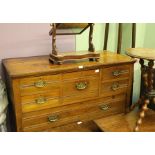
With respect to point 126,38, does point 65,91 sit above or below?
below

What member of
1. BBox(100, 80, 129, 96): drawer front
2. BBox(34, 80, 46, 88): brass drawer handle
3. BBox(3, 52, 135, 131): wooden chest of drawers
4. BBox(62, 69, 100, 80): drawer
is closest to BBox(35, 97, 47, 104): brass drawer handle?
BBox(3, 52, 135, 131): wooden chest of drawers

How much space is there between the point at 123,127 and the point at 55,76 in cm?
78

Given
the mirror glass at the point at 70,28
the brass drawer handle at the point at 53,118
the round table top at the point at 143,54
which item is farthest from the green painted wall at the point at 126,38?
the brass drawer handle at the point at 53,118

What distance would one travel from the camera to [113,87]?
1.83 meters

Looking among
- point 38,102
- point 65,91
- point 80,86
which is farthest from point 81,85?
point 38,102

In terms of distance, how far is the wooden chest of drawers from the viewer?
1513mm

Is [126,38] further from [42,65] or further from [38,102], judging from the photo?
[38,102]

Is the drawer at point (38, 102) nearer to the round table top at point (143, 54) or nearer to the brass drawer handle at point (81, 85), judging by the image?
the brass drawer handle at point (81, 85)

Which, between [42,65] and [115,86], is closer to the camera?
[42,65]

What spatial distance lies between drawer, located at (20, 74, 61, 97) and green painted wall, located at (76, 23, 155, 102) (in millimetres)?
732

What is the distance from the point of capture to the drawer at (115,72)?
69.2 inches

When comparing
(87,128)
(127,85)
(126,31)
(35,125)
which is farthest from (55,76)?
(126,31)

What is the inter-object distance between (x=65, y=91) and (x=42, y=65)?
0.87ft

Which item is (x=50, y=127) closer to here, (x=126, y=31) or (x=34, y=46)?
(x=34, y=46)
